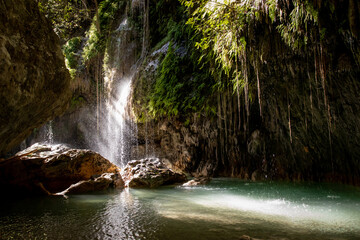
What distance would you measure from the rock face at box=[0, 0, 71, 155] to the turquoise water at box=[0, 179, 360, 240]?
1930 mm

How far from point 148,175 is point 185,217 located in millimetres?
4996

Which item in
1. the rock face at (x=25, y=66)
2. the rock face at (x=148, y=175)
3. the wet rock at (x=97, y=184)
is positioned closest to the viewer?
the rock face at (x=25, y=66)

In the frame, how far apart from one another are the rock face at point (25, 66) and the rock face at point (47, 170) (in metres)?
3.19

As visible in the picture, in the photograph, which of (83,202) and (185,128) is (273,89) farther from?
(83,202)

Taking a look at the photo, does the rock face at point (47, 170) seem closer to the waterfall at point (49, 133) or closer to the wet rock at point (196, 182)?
the wet rock at point (196, 182)

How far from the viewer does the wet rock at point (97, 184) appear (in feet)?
24.8

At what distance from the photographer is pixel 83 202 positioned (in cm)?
598

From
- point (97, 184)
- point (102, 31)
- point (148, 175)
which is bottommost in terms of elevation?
point (97, 184)

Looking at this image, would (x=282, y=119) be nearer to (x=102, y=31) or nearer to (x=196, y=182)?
(x=196, y=182)

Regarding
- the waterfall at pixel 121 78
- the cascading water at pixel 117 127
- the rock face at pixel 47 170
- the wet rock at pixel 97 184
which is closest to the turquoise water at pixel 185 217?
the wet rock at pixel 97 184

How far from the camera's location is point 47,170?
26.1ft

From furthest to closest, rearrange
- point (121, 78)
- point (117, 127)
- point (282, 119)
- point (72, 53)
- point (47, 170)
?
point (72, 53), point (117, 127), point (121, 78), point (282, 119), point (47, 170)

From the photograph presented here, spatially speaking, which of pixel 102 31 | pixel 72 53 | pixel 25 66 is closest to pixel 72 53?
pixel 72 53

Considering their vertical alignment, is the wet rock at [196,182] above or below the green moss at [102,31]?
below
